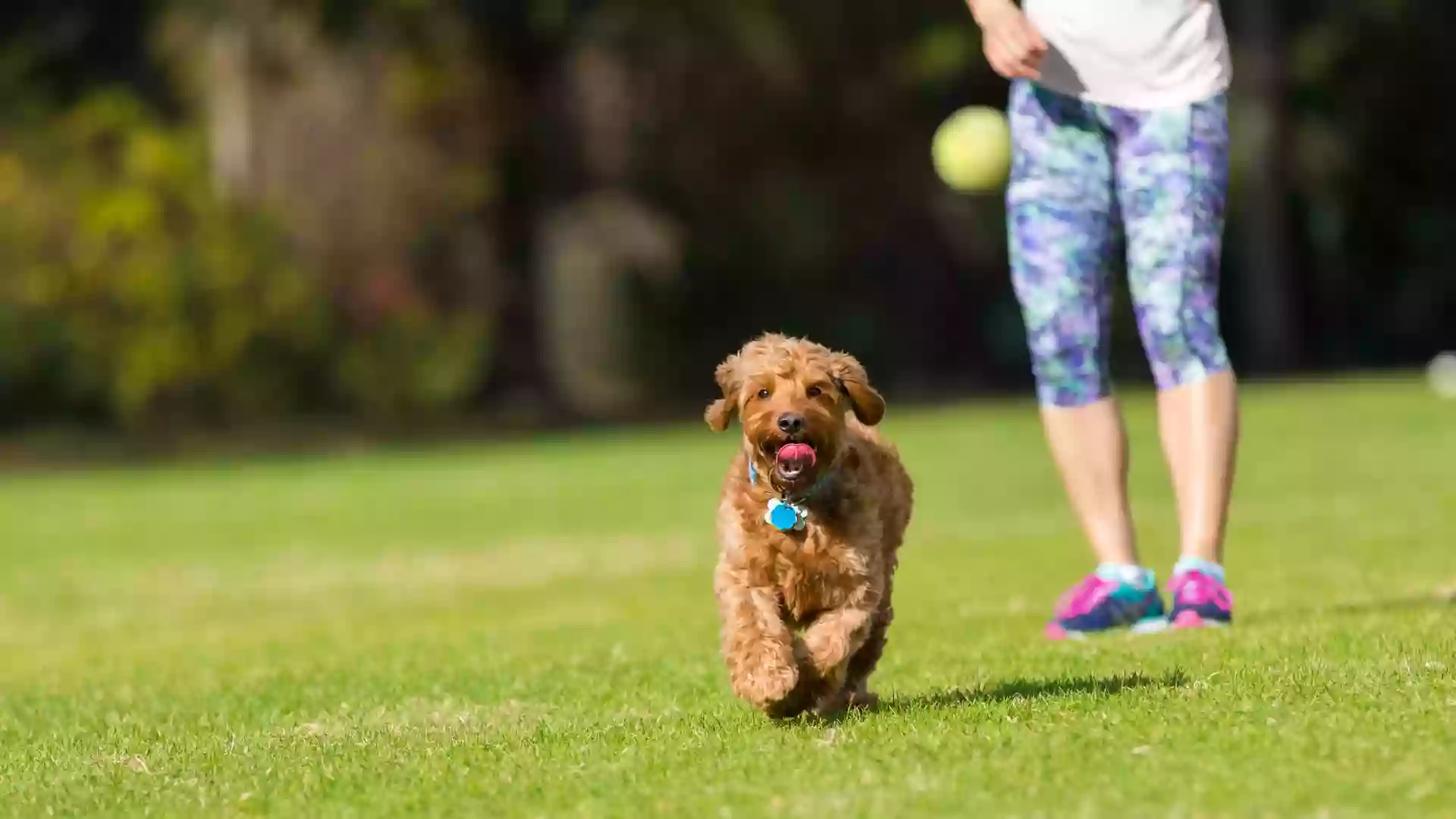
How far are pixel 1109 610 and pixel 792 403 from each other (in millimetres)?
2331

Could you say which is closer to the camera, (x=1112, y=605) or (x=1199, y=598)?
(x=1199, y=598)

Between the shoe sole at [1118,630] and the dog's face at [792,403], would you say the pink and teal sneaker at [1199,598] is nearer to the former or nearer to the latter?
the shoe sole at [1118,630]

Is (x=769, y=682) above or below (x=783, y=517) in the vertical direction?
below

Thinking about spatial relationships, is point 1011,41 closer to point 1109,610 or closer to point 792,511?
point 1109,610

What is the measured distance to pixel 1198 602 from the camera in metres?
8.48

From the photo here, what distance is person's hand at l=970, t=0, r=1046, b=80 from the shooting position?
851 cm

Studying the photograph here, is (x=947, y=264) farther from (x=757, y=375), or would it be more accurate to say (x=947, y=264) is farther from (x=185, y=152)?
(x=757, y=375)

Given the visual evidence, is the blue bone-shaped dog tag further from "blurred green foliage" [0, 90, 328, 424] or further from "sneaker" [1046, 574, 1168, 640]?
"blurred green foliage" [0, 90, 328, 424]

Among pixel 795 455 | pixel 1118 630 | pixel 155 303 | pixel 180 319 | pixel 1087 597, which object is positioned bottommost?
pixel 180 319

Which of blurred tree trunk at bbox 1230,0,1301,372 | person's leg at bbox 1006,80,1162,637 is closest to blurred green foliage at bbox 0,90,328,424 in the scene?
blurred tree trunk at bbox 1230,0,1301,372

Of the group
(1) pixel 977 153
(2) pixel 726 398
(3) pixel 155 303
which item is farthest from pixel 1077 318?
(3) pixel 155 303

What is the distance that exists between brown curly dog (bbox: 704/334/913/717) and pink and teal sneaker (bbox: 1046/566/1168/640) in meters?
1.73

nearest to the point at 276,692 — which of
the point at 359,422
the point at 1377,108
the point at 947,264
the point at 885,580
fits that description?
the point at 885,580

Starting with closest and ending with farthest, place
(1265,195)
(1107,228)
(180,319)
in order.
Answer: (1107,228), (180,319), (1265,195)
